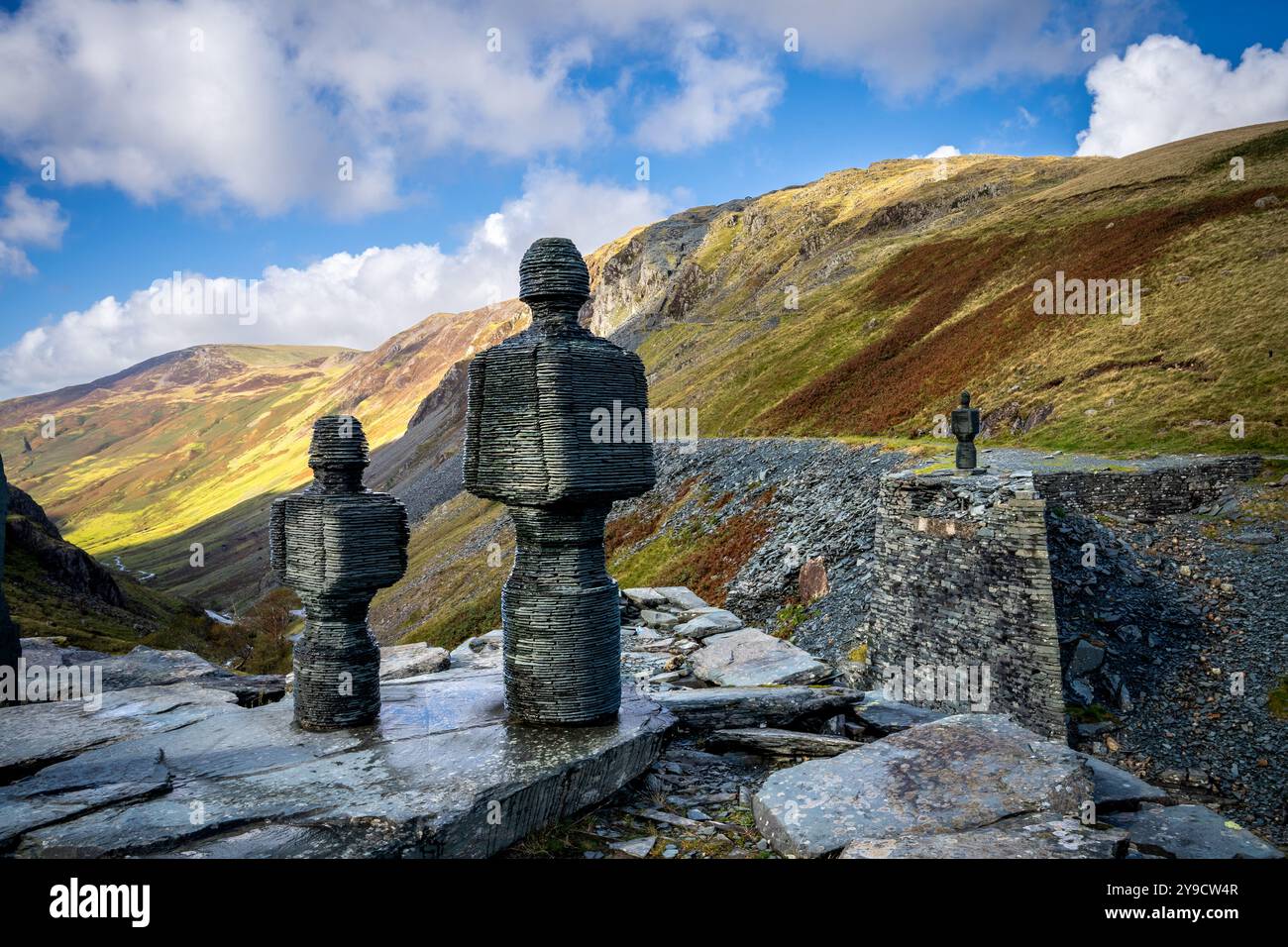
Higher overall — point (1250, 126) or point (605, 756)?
point (1250, 126)

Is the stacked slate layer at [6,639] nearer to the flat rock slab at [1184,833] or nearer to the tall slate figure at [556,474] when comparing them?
the tall slate figure at [556,474]

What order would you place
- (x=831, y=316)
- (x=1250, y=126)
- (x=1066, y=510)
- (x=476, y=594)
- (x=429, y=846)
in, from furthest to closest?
(x=831, y=316), (x=1250, y=126), (x=476, y=594), (x=1066, y=510), (x=429, y=846)

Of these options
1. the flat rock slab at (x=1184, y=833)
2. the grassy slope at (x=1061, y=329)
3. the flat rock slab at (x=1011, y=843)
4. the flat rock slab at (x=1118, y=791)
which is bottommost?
the flat rock slab at (x=1184, y=833)

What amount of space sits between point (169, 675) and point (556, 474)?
8.20 m

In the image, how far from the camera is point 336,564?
19.6 ft

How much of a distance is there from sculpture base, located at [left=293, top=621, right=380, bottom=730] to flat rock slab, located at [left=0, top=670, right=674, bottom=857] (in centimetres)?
14

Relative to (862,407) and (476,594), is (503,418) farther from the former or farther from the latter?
(862,407)

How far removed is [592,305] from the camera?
142m

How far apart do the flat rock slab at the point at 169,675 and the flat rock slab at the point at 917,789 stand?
22.4ft

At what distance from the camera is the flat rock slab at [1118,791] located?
5855mm
